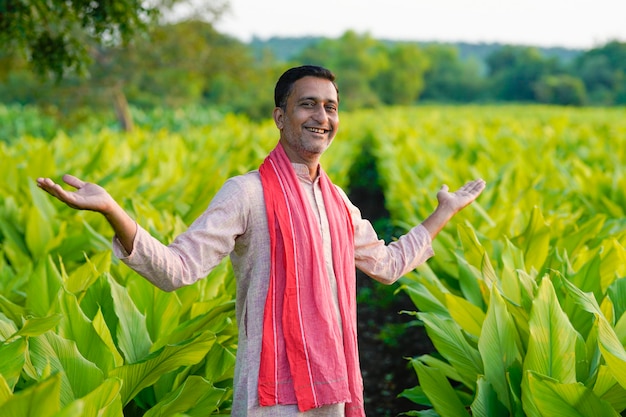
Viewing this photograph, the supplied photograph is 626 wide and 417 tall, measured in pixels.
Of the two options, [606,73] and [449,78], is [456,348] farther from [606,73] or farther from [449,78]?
[449,78]

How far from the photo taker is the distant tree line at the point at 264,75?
17188 mm

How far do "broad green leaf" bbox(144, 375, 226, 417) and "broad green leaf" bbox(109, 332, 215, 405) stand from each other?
0.07 meters

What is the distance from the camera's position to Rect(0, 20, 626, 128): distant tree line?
17188mm

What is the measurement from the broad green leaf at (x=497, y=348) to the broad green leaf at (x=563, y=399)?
349mm

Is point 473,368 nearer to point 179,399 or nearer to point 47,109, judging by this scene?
point 179,399

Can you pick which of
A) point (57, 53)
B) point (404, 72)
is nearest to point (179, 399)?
point (57, 53)

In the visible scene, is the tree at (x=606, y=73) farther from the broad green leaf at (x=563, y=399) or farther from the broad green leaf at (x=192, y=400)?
the broad green leaf at (x=192, y=400)

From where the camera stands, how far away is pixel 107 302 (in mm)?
2641

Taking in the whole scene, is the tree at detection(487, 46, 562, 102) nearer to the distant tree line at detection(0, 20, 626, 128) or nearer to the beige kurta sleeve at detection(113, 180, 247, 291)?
the distant tree line at detection(0, 20, 626, 128)

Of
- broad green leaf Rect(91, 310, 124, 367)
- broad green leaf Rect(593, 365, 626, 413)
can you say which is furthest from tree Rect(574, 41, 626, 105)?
broad green leaf Rect(91, 310, 124, 367)

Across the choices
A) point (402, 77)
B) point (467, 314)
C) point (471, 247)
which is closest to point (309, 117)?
point (467, 314)

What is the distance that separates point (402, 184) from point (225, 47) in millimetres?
14626

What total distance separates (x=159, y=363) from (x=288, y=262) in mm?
556

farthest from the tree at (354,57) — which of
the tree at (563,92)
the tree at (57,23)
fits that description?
the tree at (57,23)
